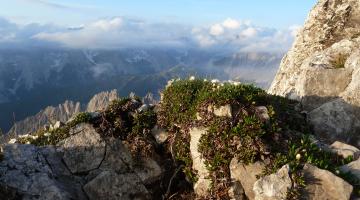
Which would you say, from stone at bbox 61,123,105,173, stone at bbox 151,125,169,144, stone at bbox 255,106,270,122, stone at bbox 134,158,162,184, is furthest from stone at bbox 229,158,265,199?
stone at bbox 61,123,105,173

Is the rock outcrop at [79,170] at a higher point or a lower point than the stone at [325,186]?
lower

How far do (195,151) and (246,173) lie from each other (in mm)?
2373

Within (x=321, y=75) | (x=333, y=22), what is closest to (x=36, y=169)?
(x=321, y=75)

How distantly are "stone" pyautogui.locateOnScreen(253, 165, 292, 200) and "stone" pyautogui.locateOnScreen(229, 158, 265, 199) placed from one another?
75 centimetres

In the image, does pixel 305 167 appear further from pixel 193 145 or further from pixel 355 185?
pixel 193 145

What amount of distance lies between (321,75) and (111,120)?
10230 mm

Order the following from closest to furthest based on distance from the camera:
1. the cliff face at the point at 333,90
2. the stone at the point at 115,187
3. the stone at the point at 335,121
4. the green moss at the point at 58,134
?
the stone at the point at 115,187
the green moss at the point at 58,134
the stone at the point at 335,121
the cliff face at the point at 333,90

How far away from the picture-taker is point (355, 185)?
44.4 feet

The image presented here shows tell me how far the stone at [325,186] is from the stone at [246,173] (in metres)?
1.44

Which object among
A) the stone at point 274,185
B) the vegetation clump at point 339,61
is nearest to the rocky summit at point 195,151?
the stone at point 274,185

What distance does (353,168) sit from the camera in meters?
14.5

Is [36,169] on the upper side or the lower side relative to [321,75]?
lower

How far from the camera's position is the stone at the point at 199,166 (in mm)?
15109

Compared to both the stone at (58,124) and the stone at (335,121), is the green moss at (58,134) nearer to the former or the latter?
the stone at (58,124)
